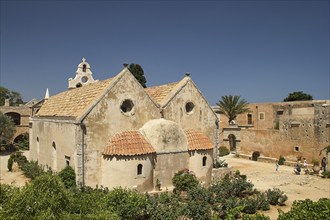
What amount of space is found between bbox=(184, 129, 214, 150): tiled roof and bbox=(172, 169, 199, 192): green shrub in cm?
204

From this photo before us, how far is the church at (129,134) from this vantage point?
16891 mm

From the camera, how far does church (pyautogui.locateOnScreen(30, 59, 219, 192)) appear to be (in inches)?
665

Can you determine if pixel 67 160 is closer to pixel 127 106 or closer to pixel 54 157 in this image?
pixel 54 157

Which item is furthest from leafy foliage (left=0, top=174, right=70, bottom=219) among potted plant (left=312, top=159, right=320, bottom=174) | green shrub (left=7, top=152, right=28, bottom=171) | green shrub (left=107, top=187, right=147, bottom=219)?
potted plant (left=312, top=159, right=320, bottom=174)

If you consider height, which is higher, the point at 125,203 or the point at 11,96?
the point at 11,96

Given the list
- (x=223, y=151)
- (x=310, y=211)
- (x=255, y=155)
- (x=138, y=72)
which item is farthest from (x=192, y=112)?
(x=138, y=72)

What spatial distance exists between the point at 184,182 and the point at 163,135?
3.16 m

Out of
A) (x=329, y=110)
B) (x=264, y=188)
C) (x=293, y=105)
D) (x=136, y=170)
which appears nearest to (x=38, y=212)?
(x=136, y=170)

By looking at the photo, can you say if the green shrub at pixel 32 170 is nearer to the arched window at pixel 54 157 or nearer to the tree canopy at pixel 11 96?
the arched window at pixel 54 157

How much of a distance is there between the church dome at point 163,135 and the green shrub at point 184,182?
5.70ft

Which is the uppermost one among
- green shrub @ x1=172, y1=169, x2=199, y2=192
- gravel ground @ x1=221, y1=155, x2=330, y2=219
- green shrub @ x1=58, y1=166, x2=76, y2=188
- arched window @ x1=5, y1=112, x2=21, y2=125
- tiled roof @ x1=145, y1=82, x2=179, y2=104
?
tiled roof @ x1=145, y1=82, x2=179, y2=104

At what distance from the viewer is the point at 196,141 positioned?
20297 mm

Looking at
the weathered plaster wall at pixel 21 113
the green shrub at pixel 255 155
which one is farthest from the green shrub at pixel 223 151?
the weathered plaster wall at pixel 21 113

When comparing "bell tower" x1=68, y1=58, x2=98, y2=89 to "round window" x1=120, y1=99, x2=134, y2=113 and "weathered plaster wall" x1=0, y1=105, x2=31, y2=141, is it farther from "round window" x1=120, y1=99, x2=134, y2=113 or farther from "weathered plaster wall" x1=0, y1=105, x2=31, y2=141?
"weathered plaster wall" x1=0, y1=105, x2=31, y2=141
